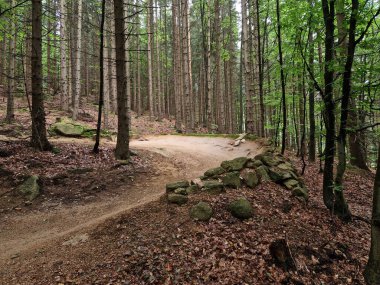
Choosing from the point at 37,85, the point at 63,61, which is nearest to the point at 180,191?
the point at 37,85

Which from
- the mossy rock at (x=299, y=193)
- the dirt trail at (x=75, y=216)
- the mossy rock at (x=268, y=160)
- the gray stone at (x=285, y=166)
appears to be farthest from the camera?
the gray stone at (x=285, y=166)

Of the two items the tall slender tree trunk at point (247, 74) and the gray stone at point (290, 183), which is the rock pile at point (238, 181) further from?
the tall slender tree trunk at point (247, 74)

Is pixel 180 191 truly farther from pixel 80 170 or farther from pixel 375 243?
pixel 375 243

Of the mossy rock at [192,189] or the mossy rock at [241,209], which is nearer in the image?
the mossy rock at [241,209]

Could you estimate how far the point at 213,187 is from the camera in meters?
6.59

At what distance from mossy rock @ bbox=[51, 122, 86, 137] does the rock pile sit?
7.25 metres

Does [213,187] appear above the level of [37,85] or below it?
below

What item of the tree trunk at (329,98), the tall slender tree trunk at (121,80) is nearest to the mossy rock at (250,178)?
the tree trunk at (329,98)

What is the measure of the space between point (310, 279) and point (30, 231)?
211 inches

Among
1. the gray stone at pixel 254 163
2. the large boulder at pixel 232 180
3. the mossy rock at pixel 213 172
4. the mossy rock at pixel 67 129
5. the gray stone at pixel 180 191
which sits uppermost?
the mossy rock at pixel 67 129

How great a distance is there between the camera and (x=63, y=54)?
16.0 metres

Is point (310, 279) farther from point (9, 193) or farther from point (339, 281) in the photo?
point (9, 193)

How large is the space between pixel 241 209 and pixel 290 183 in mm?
3026

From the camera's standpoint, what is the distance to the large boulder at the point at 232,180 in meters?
6.99
